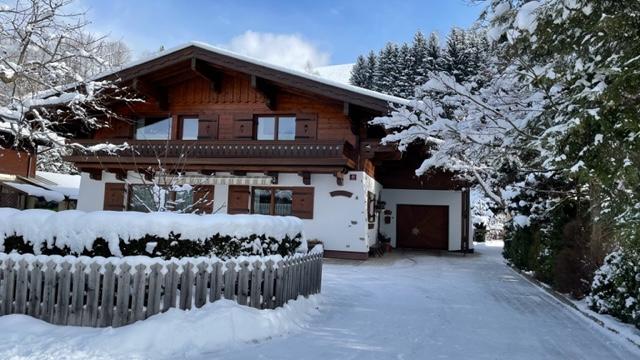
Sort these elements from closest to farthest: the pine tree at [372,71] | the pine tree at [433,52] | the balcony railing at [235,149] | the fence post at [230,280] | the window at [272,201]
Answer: the fence post at [230,280] < the balcony railing at [235,149] < the window at [272,201] < the pine tree at [433,52] < the pine tree at [372,71]

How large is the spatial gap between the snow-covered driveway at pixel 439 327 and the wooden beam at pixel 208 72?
31.4 feet

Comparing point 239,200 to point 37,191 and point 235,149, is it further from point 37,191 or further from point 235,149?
point 37,191

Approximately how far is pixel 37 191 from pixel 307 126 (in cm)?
1526

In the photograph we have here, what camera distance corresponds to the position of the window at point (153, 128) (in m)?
19.4

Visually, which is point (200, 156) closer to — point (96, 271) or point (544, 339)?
point (96, 271)

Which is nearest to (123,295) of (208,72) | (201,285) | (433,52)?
(201,285)

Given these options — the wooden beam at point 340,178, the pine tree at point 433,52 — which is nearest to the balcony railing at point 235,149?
the wooden beam at point 340,178

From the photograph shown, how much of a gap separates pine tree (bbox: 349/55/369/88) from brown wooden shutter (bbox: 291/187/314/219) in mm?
30848

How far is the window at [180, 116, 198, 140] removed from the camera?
754 inches

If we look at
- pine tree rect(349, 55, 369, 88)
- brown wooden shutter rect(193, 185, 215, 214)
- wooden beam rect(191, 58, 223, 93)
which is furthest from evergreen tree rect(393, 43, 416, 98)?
brown wooden shutter rect(193, 185, 215, 214)

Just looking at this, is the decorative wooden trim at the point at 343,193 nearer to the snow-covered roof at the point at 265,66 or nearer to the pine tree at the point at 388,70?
the snow-covered roof at the point at 265,66

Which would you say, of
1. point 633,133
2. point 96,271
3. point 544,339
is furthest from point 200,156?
point 633,133

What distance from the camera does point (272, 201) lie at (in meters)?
17.7

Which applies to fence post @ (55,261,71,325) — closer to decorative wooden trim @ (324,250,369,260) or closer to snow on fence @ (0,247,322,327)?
snow on fence @ (0,247,322,327)
